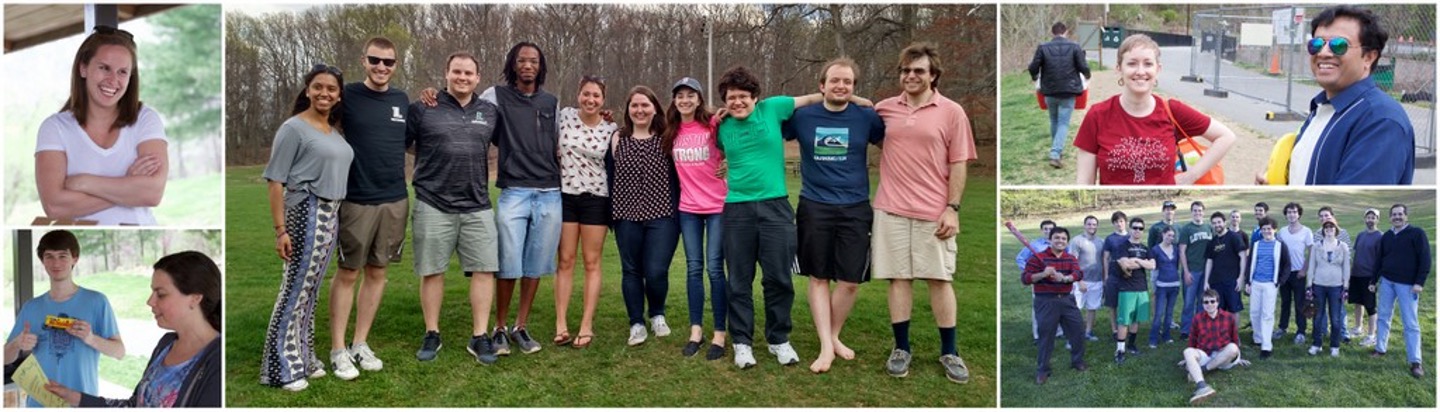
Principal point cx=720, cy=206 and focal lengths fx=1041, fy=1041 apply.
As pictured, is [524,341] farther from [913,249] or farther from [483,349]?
[913,249]

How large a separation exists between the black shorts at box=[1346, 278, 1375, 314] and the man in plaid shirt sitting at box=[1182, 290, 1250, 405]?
27.1 inches

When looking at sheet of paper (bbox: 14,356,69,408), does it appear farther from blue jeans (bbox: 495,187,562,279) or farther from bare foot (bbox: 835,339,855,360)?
bare foot (bbox: 835,339,855,360)

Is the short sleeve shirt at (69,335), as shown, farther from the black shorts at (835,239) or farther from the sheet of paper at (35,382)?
the black shorts at (835,239)

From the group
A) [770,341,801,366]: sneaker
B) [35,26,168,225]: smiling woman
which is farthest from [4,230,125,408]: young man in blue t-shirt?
[770,341,801,366]: sneaker

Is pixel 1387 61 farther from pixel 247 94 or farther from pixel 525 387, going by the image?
pixel 247 94

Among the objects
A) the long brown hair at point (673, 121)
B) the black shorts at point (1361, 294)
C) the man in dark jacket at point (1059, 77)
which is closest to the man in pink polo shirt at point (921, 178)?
the long brown hair at point (673, 121)

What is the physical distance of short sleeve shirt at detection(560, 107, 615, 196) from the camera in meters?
5.32

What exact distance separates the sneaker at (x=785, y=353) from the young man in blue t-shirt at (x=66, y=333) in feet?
10.1

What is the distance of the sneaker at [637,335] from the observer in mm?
5609

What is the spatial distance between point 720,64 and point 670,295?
110 inches

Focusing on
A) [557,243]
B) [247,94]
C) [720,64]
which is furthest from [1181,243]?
[247,94]

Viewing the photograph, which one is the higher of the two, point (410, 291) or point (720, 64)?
point (720, 64)

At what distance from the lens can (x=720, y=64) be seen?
9125 millimetres

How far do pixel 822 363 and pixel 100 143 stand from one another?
343 cm
